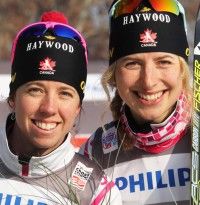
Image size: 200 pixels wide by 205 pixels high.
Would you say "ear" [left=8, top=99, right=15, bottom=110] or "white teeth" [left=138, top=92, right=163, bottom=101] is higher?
"white teeth" [left=138, top=92, right=163, bottom=101]

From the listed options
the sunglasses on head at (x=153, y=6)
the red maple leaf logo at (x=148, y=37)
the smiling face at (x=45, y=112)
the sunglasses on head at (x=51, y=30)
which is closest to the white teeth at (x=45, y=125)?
the smiling face at (x=45, y=112)

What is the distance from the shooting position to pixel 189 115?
4.49m

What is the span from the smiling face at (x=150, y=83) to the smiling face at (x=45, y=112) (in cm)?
34

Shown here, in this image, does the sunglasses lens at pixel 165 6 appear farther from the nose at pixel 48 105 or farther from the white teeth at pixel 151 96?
the nose at pixel 48 105

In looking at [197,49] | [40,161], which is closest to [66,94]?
[40,161]

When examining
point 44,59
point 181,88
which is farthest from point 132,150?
point 44,59

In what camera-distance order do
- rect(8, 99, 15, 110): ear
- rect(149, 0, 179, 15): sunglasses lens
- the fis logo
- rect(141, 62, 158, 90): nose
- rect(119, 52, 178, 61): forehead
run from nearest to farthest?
rect(8, 99, 15, 110): ear
rect(141, 62, 158, 90): nose
rect(119, 52, 178, 61): forehead
rect(149, 0, 179, 15): sunglasses lens
the fis logo

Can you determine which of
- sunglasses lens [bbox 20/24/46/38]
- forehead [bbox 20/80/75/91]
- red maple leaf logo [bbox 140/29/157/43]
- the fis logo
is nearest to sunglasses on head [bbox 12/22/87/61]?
sunglasses lens [bbox 20/24/46/38]

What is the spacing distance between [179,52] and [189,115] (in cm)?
36

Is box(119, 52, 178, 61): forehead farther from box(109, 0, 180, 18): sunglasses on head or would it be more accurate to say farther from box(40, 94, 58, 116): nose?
box(40, 94, 58, 116): nose

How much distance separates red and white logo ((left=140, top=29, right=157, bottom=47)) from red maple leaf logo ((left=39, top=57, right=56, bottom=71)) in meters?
0.53

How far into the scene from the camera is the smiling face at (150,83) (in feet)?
13.8

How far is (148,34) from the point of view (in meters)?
4.41

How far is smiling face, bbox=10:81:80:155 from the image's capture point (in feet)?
12.8
